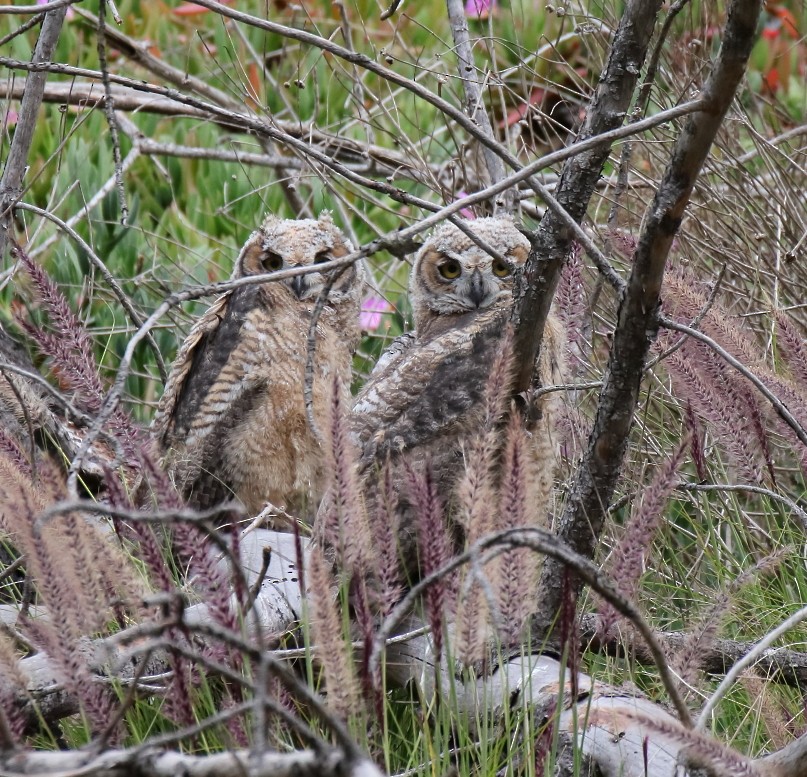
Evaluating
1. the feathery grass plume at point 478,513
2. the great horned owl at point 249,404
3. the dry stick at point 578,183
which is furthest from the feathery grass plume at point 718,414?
the great horned owl at point 249,404

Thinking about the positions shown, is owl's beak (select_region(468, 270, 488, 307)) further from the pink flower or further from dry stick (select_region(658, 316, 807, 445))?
dry stick (select_region(658, 316, 807, 445))

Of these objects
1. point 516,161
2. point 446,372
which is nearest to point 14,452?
point 516,161

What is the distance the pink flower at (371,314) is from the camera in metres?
5.68

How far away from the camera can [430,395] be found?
381 cm

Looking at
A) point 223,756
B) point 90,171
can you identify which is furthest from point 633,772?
point 90,171

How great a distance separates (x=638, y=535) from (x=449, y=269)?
8.60ft

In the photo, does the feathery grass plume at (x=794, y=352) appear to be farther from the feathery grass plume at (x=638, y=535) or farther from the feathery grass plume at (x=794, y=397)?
the feathery grass plume at (x=638, y=535)

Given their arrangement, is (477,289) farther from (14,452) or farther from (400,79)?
(14,452)

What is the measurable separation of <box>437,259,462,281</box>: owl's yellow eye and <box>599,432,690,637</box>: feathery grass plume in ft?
8.07

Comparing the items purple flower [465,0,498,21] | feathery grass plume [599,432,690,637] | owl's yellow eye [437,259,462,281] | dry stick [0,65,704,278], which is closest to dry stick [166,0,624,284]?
dry stick [0,65,704,278]

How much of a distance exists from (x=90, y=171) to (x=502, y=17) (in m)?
3.46

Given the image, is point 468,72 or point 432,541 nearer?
point 432,541

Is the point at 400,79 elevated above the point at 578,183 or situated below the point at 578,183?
above

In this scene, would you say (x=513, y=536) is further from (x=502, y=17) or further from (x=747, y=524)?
(x=502, y=17)
